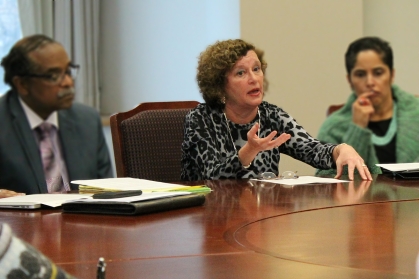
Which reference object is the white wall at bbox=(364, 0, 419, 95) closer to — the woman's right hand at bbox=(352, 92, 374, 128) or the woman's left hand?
the woman's right hand at bbox=(352, 92, 374, 128)

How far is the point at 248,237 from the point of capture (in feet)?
4.18

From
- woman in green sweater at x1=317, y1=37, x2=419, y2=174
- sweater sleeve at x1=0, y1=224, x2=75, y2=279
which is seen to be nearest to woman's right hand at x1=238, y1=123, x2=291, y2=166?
woman in green sweater at x1=317, y1=37, x2=419, y2=174

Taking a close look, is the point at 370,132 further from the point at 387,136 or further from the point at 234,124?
the point at 234,124

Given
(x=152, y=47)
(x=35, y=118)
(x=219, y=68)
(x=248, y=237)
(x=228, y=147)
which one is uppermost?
(x=152, y=47)

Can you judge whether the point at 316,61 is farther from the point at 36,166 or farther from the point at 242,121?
the point at 36,166

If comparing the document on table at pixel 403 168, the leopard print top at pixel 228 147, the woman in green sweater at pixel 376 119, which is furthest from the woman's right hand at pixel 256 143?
the woman in green sweater at pixel 376 119

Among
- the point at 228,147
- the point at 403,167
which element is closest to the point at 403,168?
the point at 403,167

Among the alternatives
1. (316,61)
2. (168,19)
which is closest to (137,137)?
(316,61)

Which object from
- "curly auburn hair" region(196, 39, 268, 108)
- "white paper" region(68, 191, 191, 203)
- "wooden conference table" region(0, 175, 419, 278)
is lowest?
"wooden conference table" region(0, 175, 419, 278)

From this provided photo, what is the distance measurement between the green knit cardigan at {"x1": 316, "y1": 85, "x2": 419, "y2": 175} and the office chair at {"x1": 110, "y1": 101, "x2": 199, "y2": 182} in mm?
671

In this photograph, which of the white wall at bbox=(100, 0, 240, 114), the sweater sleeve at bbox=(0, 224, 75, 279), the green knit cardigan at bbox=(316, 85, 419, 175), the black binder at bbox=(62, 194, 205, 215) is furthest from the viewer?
the white wall at bbox=(100, 0, 240, 114)

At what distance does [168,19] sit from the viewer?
4.32m

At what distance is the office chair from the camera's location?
97.6 inches

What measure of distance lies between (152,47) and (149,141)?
1.98m
